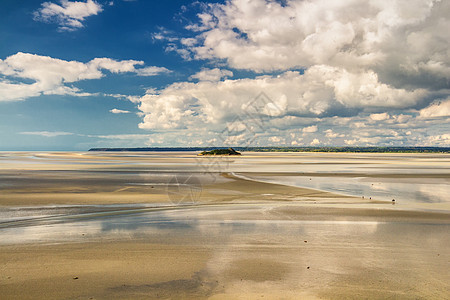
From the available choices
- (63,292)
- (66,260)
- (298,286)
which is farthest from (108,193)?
(298,286)

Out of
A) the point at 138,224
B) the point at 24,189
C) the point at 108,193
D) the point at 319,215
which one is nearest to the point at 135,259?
the point at 138,224

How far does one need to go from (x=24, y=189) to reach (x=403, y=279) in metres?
28.2

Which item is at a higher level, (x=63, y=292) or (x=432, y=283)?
(x=63, y=292)

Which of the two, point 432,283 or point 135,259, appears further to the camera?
point 135,259

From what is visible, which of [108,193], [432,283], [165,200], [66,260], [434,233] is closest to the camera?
[432,283]

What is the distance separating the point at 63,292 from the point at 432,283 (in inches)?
377

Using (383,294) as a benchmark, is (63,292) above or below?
above

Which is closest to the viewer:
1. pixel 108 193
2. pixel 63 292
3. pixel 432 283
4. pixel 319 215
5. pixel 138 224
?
pixel 63 292

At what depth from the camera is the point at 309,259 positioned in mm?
9969

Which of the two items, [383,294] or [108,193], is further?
[108,193]

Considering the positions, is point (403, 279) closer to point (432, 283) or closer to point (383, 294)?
point (432, 283)

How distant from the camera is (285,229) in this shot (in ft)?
44.9

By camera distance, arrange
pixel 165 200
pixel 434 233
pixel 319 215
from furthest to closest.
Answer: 1. pixel 165 200
2. pixel 319 215
3. pixel 434 233

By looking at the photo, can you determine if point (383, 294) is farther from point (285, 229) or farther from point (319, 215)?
point (319, 215)
